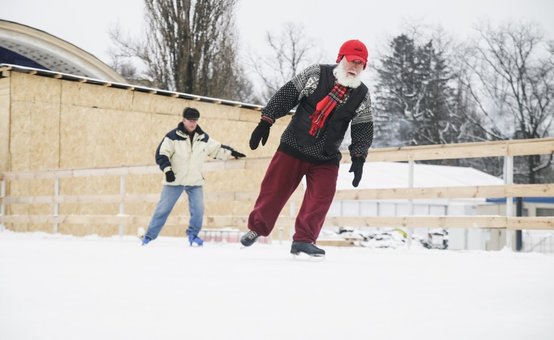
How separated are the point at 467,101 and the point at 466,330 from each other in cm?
3804

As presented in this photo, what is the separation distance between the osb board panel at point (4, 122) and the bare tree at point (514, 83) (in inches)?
922

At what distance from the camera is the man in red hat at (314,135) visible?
5.59 meters

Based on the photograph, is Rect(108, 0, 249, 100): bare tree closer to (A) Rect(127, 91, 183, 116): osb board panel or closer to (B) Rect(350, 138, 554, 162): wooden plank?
(A) Rect(127, 91, 183, 116): osb board panel

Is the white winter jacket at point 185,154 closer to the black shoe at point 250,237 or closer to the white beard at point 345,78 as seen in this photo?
the black shoe at point 250,237

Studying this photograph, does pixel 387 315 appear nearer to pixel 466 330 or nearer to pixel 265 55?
pixel 466 330

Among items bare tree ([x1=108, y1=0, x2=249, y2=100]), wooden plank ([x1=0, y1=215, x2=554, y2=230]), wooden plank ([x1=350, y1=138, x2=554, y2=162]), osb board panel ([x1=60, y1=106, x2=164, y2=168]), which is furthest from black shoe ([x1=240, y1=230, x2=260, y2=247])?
bare tree ([x1=108, y1=0, x2=249, y2=100])

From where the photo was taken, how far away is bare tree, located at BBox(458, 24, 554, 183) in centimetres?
3328

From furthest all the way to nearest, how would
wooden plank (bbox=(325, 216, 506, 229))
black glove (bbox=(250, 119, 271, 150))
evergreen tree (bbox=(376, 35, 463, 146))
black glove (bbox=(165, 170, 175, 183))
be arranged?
1. evergreen tree (bbox=(376, 35, 463, 146))
2. black glove (bbox=(165, 170, 175, 183))
3. wooden plank (bbox=(325, 216, 506, 229))
4. black glove (bbox=(250, 119, 271, 150))

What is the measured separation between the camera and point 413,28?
42594 millimetres

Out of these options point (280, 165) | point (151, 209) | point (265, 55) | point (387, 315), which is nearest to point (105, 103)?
point (151, 209)

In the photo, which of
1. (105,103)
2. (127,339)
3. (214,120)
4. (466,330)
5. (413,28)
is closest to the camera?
(127,339)

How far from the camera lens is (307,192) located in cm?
609

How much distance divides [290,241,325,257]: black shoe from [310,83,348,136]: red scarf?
3.05 ft

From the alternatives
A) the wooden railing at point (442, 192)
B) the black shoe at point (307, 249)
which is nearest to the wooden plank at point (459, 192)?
the wooden railing at point (442, 192)
